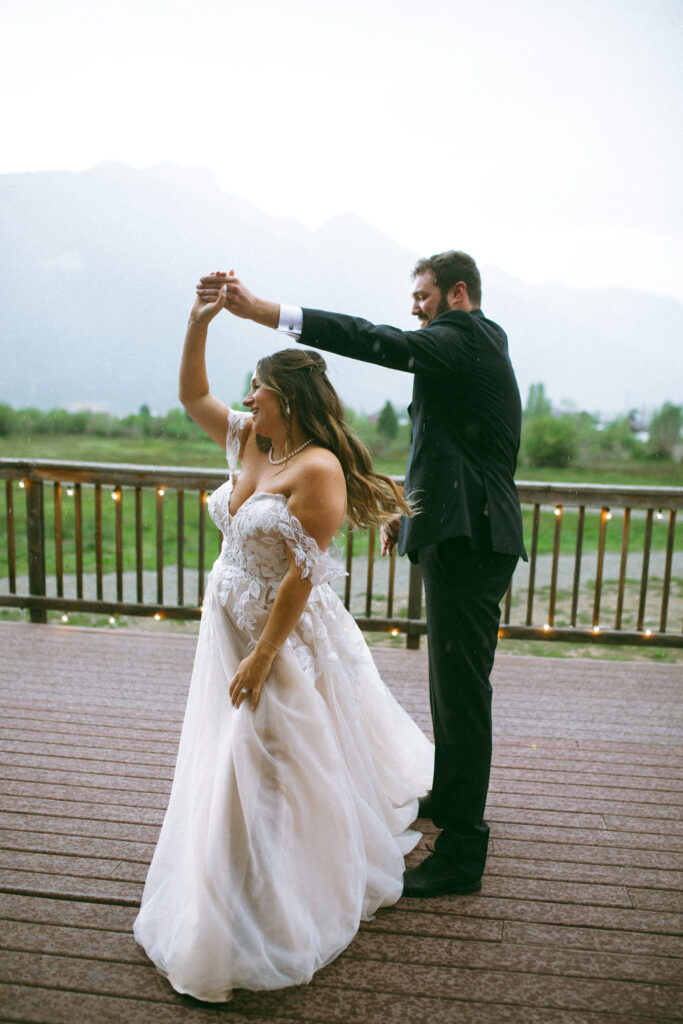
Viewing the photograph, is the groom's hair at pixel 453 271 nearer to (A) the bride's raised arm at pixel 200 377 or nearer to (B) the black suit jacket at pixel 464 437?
(B) the black suit jacket at pixel 464 437

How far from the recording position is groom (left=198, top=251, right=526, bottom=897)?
72.3 inches

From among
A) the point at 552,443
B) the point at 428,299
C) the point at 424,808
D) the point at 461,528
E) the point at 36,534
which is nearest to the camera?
the point at 461,528

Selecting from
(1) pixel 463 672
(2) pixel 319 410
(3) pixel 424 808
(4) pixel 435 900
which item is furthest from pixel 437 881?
(2) pixel 319 410

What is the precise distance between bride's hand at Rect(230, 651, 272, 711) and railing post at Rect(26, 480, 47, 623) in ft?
9.75

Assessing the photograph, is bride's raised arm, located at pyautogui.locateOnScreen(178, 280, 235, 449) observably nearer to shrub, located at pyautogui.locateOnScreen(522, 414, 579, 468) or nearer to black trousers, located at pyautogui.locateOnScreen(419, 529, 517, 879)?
black trousers, located at pyautogui.locateOnScreen(419, 529, 517, 879)

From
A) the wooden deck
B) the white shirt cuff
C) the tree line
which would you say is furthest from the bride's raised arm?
the tree line

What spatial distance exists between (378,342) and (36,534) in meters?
3.26

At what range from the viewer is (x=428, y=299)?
6.41 ft

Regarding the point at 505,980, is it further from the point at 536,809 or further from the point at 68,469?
the point at 68,469

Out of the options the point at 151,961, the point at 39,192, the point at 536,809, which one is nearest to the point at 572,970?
the point at 536,809

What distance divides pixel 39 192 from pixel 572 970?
70.9ft

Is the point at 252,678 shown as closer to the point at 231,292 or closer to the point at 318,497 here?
the point at 318,497

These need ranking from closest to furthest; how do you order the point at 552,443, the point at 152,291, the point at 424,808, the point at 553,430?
the point at 424,808, the point at 552,443, the point at 553,430, the point at 152,291

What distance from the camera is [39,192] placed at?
Result: 19.0 meters
